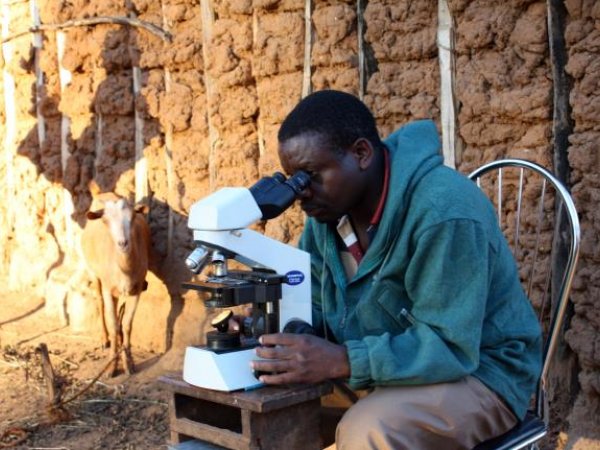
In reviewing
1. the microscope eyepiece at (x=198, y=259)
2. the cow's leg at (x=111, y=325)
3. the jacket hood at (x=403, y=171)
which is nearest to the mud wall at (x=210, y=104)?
the cow's leg at (x=111, y=325)

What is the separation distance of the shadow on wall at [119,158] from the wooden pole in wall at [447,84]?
99.4 inches

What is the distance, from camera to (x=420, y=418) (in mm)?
2277

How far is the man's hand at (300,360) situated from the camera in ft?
7.54

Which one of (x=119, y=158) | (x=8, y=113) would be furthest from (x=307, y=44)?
(x=8, y=113)

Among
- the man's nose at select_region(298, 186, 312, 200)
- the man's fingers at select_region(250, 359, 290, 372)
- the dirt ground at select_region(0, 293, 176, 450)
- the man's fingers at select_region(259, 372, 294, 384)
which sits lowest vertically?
the dirt ground at select_region(0, 293, 176, 450)

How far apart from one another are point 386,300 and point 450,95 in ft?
6.51

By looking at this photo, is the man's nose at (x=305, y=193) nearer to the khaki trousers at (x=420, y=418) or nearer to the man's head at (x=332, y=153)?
the man's head at (x=332, y=153)

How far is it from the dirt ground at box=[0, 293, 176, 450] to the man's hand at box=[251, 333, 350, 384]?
84.0 inches

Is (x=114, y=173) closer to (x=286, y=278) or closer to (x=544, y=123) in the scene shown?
(x=544, y=123)

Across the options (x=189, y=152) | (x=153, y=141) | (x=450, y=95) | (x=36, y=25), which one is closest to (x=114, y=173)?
(x=153, y=141)

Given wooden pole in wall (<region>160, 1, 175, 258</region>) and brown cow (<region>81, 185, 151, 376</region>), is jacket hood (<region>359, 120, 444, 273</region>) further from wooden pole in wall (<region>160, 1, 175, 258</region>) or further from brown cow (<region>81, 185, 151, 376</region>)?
brown cow (<region>81, 185, 151, 376</region>)

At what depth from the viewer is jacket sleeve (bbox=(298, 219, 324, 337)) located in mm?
2816

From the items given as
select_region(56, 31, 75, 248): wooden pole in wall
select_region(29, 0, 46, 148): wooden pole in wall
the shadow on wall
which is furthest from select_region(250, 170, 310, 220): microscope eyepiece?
select_region(29, 0, 46, 148): wooden pole in wall

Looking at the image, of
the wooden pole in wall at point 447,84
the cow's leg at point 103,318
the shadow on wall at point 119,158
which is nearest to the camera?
the wooden pole in wall at point 447,84
